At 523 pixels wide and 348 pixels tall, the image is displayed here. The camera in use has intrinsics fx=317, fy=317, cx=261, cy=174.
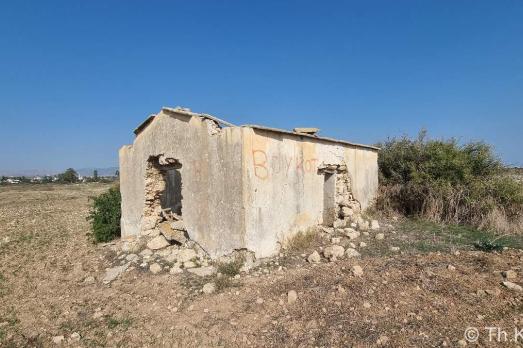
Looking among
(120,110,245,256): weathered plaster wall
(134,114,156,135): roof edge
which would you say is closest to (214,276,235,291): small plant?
(120,110,245,256): weathered plaster wall

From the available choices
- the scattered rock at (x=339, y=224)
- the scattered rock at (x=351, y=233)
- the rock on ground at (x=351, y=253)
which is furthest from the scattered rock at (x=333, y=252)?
the scattered rock at (x=339, y=224)

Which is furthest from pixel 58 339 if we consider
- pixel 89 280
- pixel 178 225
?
pixel 178 225

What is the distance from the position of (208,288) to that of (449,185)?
776cm

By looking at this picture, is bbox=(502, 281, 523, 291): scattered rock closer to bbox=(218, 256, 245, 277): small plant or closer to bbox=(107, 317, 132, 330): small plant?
bbox=(218, 256, 245, 277): small plant

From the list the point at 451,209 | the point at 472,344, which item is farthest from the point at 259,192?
the point at 451,209

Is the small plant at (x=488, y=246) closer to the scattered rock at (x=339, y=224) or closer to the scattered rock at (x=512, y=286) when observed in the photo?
the scattered rock at (x=512, y=286)

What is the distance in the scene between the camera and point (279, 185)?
6262 millimetres

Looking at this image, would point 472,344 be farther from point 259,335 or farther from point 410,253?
point 410,253

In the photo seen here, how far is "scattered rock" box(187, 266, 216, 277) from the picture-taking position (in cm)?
550

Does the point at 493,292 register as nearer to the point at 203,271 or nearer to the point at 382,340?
the point at 382,340

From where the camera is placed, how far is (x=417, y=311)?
3.84 meters

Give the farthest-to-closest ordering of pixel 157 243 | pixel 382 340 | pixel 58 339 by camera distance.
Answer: pixel 157 243 < pixel 58 339 < pixel 382 340

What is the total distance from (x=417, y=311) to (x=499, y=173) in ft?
27.6

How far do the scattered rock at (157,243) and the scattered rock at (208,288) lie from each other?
99.5 inches
